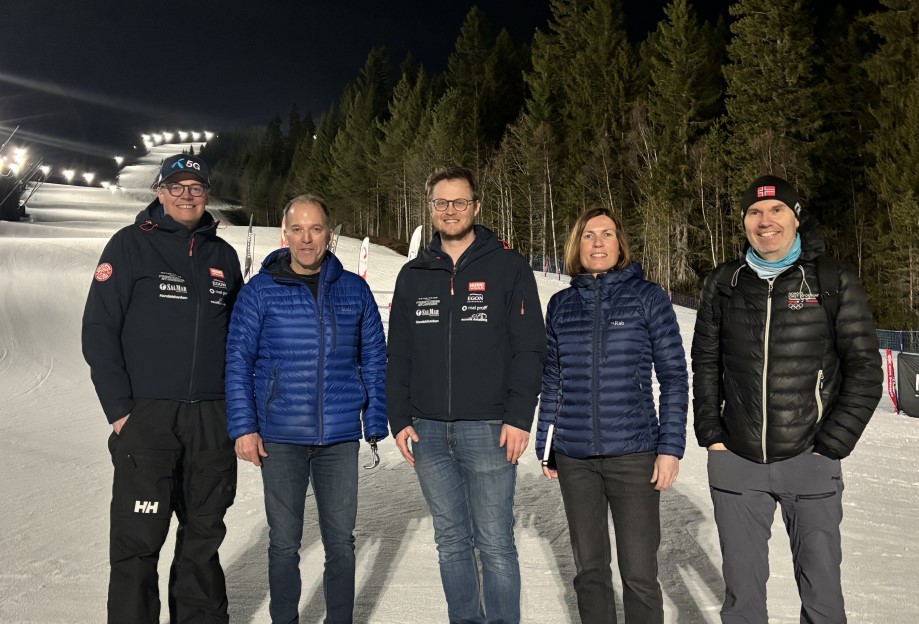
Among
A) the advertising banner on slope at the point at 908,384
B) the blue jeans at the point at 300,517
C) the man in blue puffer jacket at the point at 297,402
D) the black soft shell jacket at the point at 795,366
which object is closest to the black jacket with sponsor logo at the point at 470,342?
the man in blue puffer jacket at the point at 297,402

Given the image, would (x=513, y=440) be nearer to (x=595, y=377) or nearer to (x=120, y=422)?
(x=595, y=377)

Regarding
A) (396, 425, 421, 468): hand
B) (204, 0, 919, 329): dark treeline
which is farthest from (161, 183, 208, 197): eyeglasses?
(204, 0, 919, 329): dark treeline

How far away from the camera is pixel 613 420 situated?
2.83 m

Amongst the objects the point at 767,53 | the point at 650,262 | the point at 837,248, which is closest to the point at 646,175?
the point at 650,262

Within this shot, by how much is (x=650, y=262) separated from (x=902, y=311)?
11650 mm

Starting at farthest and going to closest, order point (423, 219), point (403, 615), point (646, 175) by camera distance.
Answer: point (423, 219) → point (646, 175) → point (403, 615)

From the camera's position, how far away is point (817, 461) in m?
2.72

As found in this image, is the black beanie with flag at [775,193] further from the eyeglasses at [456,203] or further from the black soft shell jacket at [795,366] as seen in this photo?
Answer: the eyeglasses at [456,203]

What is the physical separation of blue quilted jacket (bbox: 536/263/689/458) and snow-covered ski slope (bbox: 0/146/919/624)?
1292mm

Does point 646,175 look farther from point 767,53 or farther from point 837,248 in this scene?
point 837,248

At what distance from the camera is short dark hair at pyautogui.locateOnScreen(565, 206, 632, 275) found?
9.89 ft

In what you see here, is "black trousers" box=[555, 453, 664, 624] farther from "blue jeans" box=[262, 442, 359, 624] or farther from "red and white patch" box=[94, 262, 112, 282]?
"red and white patch" box=[94, 262, 112, 282]

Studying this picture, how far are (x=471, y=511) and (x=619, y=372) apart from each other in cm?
86

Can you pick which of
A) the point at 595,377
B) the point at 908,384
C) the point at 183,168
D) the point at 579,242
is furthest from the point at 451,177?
the point at 908,384
